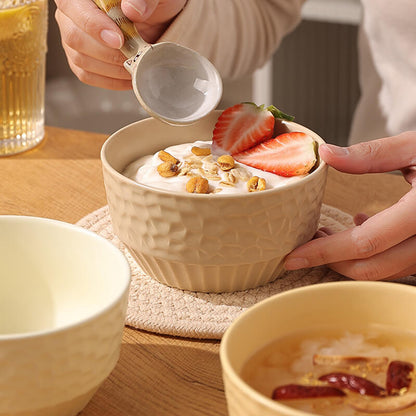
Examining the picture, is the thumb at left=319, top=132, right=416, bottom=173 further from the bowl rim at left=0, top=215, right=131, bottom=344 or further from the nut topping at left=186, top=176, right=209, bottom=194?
the bowl rim at left=0, top=215, right=131, bottom=344

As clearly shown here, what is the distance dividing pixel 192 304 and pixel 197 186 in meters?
0.12

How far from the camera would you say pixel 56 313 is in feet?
2.01

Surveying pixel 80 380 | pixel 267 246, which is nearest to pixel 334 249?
pixel 267 246

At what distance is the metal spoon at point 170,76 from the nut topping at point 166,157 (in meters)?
0.04

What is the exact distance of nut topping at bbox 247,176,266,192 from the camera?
28.5 inches

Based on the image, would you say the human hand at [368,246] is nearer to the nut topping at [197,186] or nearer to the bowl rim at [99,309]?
the nut topping at [197,186]

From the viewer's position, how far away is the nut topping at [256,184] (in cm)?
72

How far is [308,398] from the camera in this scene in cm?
45

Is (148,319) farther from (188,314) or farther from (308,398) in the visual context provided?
(308,398)

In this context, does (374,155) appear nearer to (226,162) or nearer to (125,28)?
(226,162)

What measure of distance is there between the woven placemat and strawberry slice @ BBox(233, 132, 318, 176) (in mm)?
111

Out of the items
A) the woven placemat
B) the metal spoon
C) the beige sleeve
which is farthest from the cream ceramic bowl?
the beige sleeve

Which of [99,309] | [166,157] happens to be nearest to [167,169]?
[166,157]

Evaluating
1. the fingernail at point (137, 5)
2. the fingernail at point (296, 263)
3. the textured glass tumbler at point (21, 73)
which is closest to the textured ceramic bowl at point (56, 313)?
the fingernail at point (296, 263)
